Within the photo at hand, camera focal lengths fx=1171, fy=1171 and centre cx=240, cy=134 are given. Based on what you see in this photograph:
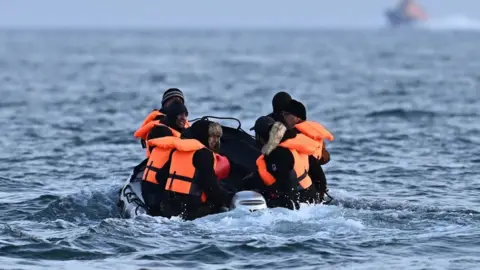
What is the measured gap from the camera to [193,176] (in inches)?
589

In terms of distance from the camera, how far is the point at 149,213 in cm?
1562

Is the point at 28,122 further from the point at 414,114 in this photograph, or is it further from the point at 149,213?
the point at 149,213

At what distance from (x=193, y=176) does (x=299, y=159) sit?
1.46 metres

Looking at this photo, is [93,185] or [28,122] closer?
[93,185]

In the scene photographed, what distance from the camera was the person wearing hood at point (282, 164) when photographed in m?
15.1

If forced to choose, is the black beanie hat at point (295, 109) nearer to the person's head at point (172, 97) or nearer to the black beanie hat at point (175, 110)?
the black beanie hat at point (175, 110)

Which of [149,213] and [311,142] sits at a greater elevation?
[311,142]

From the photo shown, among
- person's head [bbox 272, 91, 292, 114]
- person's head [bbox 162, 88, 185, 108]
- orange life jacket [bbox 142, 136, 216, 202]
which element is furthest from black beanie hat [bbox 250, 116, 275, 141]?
person's head [bbox 162, 88, 185, 108]

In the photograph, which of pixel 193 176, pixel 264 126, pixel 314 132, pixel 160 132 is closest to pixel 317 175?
pixel 314 132

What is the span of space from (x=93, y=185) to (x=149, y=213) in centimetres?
413

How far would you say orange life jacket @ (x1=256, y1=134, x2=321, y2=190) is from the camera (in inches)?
599

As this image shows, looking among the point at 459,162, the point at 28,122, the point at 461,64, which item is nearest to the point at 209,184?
the point at 459,162

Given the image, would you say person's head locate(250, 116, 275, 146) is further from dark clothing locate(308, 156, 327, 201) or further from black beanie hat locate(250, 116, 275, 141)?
dark clothing locate(308, 156, 327, 201)

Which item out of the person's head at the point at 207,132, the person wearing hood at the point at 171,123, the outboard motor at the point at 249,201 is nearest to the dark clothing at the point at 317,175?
the outboard motor at the point at 249,201
